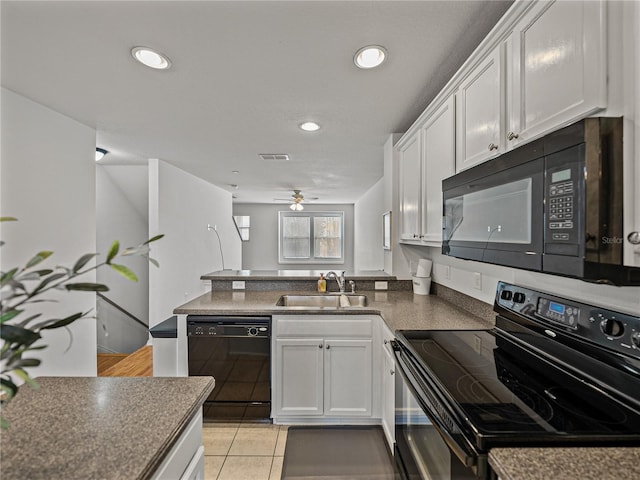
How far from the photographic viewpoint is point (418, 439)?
1.32m

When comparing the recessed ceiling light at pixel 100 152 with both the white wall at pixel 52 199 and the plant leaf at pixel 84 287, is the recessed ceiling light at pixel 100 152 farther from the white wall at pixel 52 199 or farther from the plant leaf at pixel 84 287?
the plant leaf at pixel 84 287

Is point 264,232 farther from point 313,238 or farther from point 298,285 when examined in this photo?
point 298,285

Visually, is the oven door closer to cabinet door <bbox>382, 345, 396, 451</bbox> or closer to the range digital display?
cabinet door <bbox>382, 345, 396, 451</bbox>

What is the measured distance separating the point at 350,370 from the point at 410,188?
1.43 metres

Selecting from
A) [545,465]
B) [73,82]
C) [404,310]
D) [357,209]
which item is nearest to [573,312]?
[545,465]

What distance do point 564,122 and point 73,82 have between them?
2.49 metres

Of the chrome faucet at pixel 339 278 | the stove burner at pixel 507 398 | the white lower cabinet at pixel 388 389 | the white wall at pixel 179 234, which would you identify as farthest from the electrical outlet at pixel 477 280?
the white wall at pixel 179 234

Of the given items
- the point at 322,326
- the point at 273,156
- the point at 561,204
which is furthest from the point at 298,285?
the point at 561,204

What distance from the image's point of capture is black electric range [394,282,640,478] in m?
0.82

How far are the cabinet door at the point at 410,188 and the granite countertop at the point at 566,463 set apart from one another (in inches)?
63.4

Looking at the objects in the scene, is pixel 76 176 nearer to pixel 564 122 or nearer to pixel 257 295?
pixel 257 295

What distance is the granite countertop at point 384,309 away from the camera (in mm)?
1914

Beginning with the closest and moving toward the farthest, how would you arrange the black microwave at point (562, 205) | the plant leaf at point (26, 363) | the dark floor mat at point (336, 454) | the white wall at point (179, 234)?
1. the plant leaf at point (26, 363)
2. the black microwave at point (562, 205)
3. the dark floor mat at point (336, 454)
4. the white wall at point (179, 234)

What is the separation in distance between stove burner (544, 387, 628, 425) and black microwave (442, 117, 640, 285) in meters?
0.38
